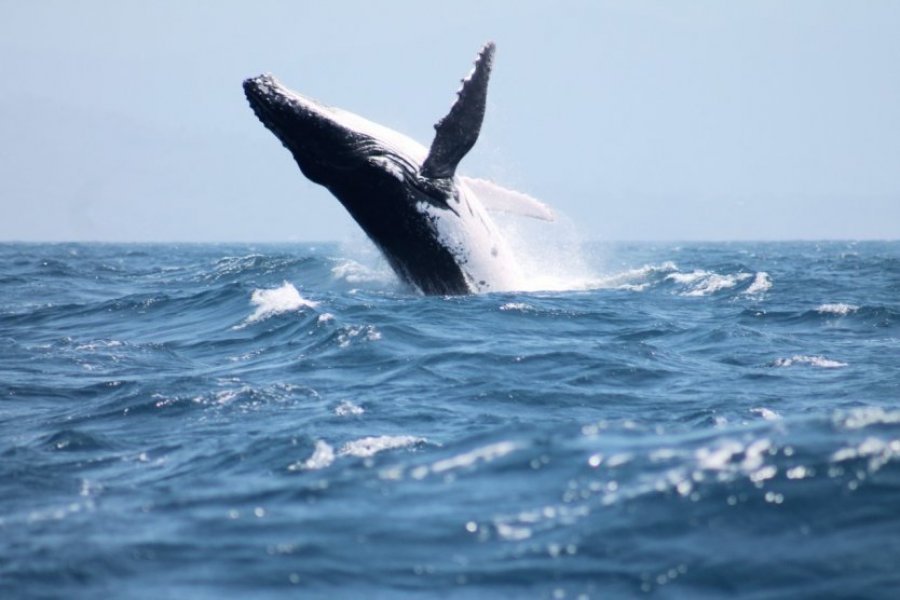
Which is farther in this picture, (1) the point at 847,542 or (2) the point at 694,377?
(2) the point at 694,377

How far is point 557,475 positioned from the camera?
6355mm

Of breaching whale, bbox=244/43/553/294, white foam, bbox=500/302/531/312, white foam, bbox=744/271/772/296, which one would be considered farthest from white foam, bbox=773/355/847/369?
white foam, bbox=744/271/772/296

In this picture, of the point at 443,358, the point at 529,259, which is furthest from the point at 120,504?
the point at 529,259

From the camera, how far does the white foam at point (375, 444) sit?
308 inches

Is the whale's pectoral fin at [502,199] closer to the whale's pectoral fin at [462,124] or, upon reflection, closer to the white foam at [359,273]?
the whale's pectoral fin at [462,124]

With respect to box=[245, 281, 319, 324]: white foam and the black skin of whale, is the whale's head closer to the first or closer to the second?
the black skin of whale

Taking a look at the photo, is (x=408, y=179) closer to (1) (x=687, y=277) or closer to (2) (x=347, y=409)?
(2) (x=347, y=409)

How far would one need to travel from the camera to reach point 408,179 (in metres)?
15.5

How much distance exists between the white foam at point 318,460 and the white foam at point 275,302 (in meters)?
8.11

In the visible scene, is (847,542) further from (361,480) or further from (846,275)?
(846,275)

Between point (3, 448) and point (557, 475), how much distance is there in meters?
4.73

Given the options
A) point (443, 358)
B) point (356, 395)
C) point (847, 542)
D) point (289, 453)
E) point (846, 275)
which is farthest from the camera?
point (846, 275)

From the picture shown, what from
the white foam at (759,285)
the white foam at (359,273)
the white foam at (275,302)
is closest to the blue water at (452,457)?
the white foam at (275,302)

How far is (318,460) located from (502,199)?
1046 cm
